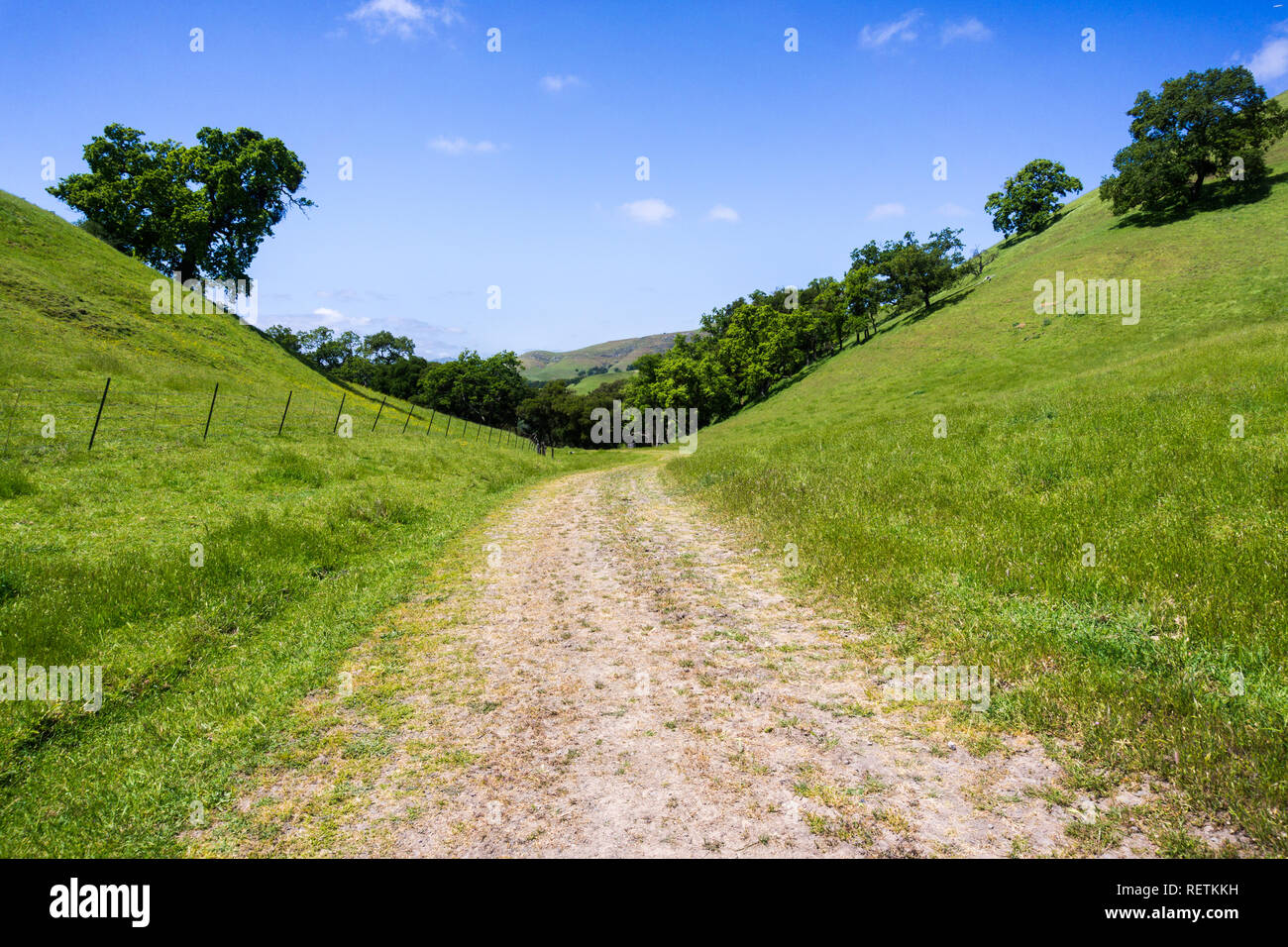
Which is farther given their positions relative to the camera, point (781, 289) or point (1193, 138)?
point (781, 289)

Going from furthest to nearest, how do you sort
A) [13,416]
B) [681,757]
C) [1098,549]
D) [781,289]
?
[781,289], [13,416], [1098,549], [681,757]

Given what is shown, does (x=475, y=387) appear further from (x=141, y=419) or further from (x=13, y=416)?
(x=13, y=416)

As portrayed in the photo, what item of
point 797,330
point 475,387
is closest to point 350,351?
point 475,387

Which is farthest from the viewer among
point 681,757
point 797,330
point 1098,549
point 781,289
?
point 781,289

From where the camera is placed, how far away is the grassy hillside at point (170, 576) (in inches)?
187

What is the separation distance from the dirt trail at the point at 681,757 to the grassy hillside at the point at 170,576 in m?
1.37

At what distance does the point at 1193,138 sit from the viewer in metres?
57.2

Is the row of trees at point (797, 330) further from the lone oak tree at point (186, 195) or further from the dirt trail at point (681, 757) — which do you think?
the dirt trail at point (681, 757)

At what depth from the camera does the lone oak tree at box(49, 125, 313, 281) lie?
2329 inches

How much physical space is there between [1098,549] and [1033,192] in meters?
126

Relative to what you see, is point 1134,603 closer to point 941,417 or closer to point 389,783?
point 389,783

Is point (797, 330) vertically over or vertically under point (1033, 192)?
under

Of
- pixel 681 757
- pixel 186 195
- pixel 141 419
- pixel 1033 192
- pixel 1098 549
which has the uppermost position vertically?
pixel 1033 192

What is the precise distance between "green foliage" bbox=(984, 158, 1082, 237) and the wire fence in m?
118
